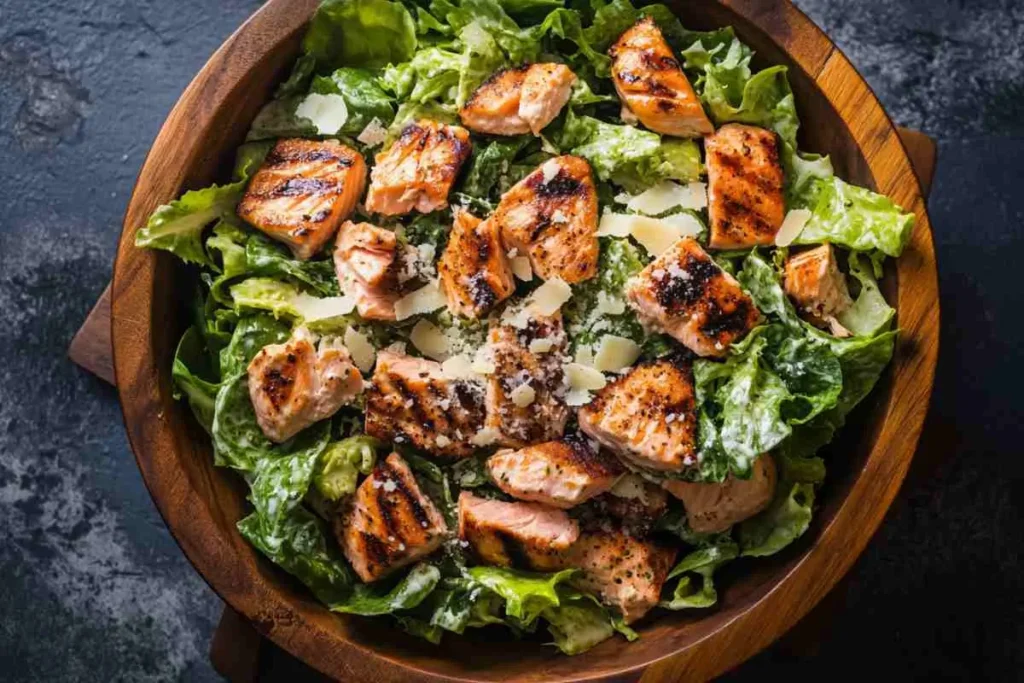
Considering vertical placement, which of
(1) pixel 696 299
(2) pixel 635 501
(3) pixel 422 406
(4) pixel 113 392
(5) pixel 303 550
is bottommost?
(4) pixel 113 392

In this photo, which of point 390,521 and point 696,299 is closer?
point 696,299

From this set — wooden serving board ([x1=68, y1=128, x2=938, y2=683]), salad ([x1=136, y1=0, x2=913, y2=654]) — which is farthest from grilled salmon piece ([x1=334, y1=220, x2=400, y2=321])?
wooden serving board ([x1=68, y1=128, x2=938, y2=683])

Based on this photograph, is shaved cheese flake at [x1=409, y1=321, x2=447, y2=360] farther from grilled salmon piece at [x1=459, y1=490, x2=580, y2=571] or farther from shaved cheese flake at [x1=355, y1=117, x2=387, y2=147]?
shaved cheese flake at [x1=355, y1=117, x2=387, y2=147]

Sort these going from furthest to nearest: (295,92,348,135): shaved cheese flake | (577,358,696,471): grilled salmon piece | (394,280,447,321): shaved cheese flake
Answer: (295,92,348,135): shaved cheese flake
(394,280,447,321): shaved cheese flake
(577,358,696,471): grilled salmon piece

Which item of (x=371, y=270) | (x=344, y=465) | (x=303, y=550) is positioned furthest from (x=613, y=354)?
(x=303, y=550)

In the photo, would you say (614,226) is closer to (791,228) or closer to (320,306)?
(791,228)

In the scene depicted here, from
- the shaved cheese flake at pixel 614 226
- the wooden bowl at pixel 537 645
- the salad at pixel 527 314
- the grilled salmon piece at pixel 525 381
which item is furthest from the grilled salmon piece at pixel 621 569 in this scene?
the shaved cheese flake at pixel 614 226

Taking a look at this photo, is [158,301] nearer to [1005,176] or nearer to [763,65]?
[763,65]
